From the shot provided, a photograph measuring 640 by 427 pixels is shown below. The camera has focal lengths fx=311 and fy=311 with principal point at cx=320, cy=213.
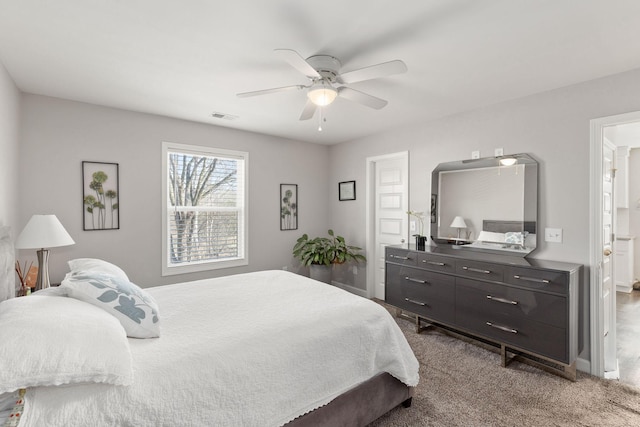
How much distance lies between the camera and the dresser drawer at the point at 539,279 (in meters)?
2.41

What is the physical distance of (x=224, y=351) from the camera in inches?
58.0

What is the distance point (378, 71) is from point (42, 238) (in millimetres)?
2810

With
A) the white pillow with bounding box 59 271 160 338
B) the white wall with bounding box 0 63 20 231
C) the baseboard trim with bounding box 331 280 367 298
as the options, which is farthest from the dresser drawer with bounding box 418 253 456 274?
the white wall with bounding box 0 63 20 231

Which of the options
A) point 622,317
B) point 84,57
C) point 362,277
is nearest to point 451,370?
point 362,277

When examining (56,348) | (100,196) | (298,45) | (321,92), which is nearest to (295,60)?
(298,45)

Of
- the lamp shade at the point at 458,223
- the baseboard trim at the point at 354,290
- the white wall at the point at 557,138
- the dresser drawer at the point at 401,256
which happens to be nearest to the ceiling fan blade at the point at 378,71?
the white wall at the point at 557,138

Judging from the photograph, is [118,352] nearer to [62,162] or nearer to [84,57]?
[84,57]

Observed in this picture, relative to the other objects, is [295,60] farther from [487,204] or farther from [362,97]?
[487,204]

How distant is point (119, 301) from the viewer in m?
1.62

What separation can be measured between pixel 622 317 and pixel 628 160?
2849 millimetres

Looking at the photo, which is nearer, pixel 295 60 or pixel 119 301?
pixel 119 301

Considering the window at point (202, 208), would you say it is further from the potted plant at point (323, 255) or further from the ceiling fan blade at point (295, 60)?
the ceiling fan blade at point (295, 60)

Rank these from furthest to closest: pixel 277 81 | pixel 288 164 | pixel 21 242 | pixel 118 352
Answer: pixel 288 164, pixel 277 81, pixel 21 242, pixel 118 352

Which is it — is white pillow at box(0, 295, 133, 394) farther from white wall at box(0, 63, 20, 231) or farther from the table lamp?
white wall at box(0, 63, 20, 231)
